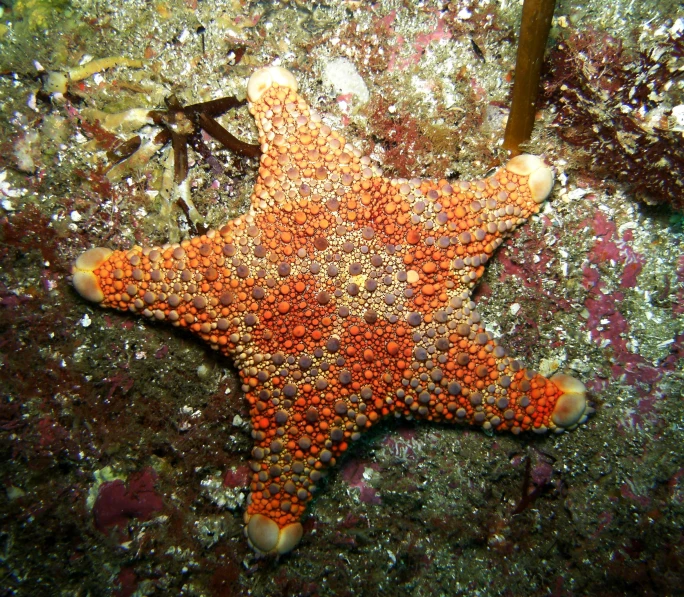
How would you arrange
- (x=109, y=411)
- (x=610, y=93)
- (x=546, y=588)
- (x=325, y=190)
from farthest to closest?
(x=546, y=588) < (x=109, y=411) < (x=610, y=93) < (x=325, y=190)

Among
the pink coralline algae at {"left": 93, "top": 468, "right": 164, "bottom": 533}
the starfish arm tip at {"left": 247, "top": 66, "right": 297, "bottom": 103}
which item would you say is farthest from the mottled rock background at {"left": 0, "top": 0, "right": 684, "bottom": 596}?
the starfish arm tip at {"left": 247, "top": 66, "right": 297, "bottom": 103}

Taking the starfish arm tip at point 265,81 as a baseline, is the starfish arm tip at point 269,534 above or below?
below

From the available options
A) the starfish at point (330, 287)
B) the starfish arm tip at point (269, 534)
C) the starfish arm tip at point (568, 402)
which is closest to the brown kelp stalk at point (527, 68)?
the starfish at point (330, 287)

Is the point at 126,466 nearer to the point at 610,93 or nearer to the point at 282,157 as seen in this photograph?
the point at 282,157

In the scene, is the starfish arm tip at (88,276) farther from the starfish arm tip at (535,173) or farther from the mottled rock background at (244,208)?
the starfish arm tip at (535,173)

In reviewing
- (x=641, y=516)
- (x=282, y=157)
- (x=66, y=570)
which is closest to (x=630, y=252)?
(x=641, y=516)

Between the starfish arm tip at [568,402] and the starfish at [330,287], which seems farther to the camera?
the starfish arm tip at [568,402]

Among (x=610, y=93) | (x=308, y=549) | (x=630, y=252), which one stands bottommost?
(x=308, y=549)
